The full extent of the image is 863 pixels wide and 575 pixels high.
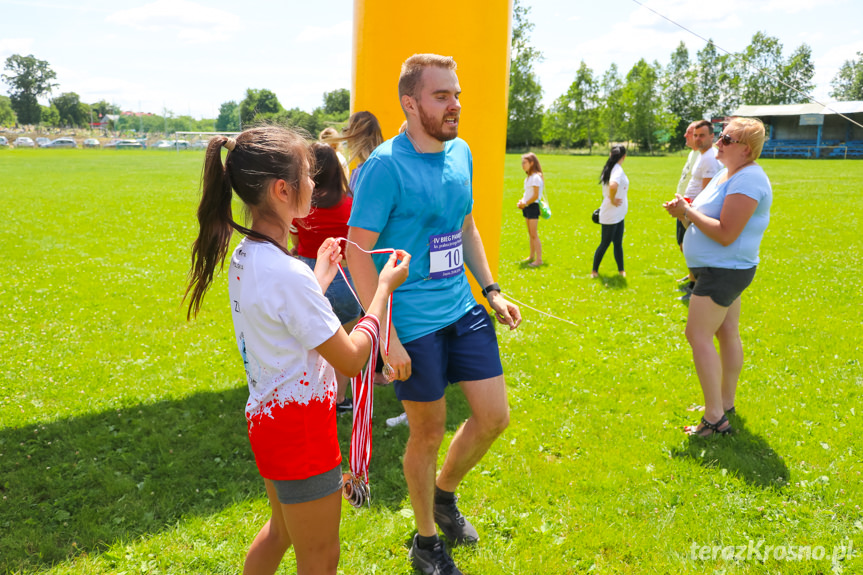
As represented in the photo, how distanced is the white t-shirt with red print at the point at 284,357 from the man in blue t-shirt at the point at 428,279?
0.64 m

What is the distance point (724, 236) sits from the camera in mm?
3793

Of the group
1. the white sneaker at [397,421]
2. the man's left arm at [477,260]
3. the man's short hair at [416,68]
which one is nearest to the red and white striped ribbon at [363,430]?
the man's left arm at [477,260]

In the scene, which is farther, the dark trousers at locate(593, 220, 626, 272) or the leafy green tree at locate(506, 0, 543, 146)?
the leafy green tree at locate(506, 0, 543, 146)

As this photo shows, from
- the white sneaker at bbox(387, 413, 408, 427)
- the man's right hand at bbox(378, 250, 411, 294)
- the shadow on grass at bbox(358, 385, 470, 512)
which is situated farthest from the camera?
the white sneaker at bbox(387, 413, 408, 427)

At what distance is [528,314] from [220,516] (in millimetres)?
4736

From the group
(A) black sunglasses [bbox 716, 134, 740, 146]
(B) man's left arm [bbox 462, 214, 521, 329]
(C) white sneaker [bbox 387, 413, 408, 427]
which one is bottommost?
(C) white sneaker [bbox 387, 413, 408, 427]

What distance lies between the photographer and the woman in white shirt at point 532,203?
32.5 feet

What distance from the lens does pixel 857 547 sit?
3.11 metres

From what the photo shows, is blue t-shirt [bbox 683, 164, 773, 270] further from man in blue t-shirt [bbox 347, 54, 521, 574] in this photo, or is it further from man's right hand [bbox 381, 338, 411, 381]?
man's right hand [bbox 381, 338, 411, 381]

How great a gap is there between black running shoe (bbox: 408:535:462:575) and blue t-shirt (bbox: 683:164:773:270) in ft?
8.02

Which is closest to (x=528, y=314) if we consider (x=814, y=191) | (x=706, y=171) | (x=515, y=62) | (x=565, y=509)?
(x=706, y=171)

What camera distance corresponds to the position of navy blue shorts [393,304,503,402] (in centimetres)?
276

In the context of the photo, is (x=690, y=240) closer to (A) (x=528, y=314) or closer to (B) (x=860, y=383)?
(B) (x=860, y=383)

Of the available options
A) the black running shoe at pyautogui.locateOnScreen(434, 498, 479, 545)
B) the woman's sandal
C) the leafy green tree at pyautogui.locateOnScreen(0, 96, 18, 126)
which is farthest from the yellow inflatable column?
the leafy green tree at pyautogui.locateOnScreen(0, 96, 18, 126)
